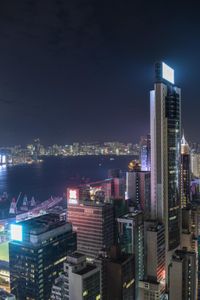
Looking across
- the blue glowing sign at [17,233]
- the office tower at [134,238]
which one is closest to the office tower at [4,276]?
the blue glowing sign at [17,233]

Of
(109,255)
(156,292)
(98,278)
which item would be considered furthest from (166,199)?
(98,278)

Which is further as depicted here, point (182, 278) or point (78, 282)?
point (182, 278)

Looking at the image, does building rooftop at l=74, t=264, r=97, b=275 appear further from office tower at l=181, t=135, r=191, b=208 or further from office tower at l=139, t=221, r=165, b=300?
office tower at l=181, t=135, r=191, b=208

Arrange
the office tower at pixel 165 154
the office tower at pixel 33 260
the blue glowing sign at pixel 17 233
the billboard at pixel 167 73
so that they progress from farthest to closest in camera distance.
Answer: the billboard at pixel 167 73 < the office tower at pixel 165 154 < the blue glowing sign at pixel 17 233 < the office tower at pixel 33 260

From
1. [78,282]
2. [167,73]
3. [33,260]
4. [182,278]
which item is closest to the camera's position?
[78,282]

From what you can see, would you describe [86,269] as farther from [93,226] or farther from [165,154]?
[165,154]

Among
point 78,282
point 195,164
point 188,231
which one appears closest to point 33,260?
point 78,282

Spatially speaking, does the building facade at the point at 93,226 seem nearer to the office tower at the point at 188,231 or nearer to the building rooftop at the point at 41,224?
the building rooftop at the point at 41,224
